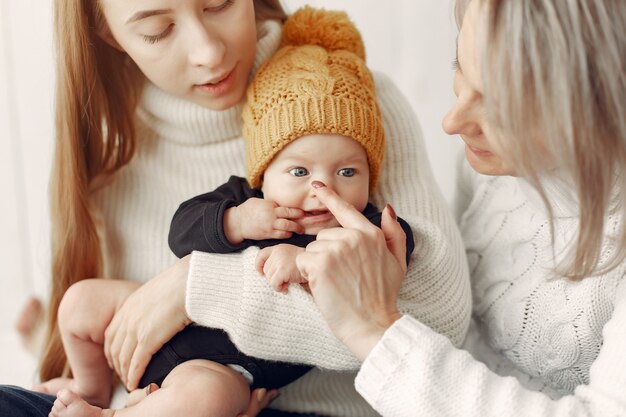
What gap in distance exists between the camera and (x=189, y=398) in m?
1.26

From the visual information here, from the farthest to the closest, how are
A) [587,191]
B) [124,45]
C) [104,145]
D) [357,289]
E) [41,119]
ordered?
[41,119]
[104,145]
[124,45]
[357,289]
[587,191]

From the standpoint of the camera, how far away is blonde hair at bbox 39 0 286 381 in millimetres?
1513

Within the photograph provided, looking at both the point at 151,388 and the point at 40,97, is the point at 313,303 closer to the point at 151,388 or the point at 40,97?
the point at 151,388

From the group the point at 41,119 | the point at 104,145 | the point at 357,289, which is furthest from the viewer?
the point at 41,119

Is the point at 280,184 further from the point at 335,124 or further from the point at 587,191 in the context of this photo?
the point at 587,191

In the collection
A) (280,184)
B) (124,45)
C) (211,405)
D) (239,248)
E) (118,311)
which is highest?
(124,45)

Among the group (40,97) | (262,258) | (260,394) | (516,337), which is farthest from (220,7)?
(40,97)

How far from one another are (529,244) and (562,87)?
52cm

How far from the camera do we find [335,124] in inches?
52.7

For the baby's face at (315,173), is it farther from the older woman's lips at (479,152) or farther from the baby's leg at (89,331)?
the baby's leg at (89,331)

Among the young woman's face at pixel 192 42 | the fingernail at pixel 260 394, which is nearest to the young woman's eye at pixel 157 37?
the young woman's face at pixel 192 42

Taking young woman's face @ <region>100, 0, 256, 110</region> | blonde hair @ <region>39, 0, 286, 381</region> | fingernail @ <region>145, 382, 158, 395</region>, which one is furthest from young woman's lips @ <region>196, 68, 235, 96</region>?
fingernail @ <region>145, 382, 158, 395</region>

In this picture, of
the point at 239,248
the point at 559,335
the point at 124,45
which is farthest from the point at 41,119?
the point at 559,335

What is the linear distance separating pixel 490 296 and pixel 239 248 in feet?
1.71
